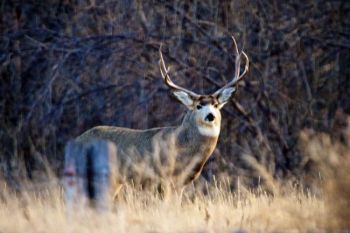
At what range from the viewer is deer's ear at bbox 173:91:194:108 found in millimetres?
13531

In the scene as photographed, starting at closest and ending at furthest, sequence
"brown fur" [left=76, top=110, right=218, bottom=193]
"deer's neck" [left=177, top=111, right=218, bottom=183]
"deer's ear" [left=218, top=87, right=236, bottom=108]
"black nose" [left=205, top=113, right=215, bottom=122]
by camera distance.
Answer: "brown fur" [left=76, top=110, right=218, bottom=193] → "deer's neck" [left=177, top=111, right=218, bottom=183] → "black nose" [left=205, top=113, right=215, bottom=122] → "deer's ear" [left=218, top=87, right=236, bottom=108]

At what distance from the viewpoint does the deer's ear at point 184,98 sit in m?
13.5

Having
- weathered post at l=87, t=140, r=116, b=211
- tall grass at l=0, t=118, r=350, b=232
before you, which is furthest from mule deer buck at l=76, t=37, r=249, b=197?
weathered post at l=87, t=140, r=116, b=211

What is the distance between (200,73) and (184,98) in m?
2.63

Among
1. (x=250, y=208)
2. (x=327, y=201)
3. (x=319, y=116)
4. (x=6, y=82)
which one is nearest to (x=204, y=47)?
(x=319, y=116)

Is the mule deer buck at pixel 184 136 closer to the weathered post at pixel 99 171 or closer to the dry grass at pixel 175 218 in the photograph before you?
the dry grass at pixel 175 218

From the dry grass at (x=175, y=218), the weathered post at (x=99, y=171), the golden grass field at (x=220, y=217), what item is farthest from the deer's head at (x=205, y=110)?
the weathered post at (x=99, y=171)

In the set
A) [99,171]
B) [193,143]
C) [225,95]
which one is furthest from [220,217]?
[225,95]

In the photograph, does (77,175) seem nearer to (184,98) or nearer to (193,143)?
(193,143)

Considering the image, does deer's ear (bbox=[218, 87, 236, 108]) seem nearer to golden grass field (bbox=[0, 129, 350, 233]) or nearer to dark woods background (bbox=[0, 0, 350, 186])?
dark woods background (bbox=[0, 0, 350, 186])

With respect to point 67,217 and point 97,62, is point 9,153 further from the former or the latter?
point 67,217

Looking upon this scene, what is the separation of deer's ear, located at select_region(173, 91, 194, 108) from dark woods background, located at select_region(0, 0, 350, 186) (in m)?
2.48

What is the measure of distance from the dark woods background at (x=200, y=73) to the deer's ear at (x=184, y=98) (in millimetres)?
2480

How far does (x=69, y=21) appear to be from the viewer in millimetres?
17453
